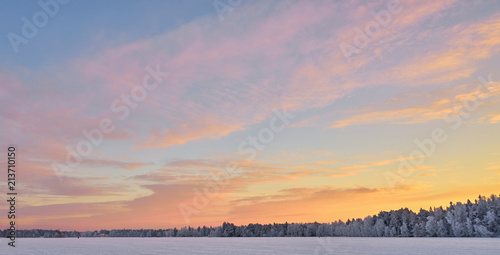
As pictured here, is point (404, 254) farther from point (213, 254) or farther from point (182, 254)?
point (182, 254)

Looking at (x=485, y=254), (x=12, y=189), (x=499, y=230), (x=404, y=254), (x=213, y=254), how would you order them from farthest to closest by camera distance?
(x=499, y=230), (x=213, y=254), (x=404, y=254), (x=485, y=254), (x=12, y=189)

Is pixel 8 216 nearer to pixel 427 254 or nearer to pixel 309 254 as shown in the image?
pixel 309 254

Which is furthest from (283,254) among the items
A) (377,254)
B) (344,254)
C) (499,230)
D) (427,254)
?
(499,230)

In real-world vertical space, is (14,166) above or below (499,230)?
above

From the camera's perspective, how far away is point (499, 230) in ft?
655

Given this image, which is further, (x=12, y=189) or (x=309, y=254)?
(x=309, y=254)

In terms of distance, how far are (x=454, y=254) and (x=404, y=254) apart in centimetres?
1255

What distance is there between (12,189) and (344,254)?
88.7 meters

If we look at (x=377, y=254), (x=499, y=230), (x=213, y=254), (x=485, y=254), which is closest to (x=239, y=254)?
(x=213, y=254)

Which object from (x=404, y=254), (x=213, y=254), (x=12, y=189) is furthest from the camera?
(x=213, y=254)

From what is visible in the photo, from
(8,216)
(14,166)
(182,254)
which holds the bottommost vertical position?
(182,254)

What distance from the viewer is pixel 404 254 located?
4599 inches

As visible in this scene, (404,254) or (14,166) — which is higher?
(14,166)

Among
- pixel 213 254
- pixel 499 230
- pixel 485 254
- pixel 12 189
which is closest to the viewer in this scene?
pixel 12 189
